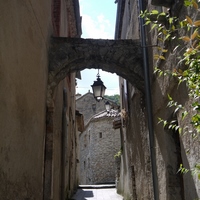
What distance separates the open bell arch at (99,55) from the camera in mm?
5953

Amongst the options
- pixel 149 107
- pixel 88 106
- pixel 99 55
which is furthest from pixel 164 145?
pixel 88 106

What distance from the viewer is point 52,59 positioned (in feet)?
19.4

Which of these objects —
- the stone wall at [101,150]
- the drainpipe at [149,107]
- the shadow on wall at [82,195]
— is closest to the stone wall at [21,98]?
the drainpipe at [149,107]

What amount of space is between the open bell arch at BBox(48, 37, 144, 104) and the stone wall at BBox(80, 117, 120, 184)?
1753cm

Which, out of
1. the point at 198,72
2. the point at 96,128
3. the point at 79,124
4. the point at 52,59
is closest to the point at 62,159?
the point at 52,59

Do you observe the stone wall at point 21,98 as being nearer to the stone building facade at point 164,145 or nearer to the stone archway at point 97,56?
the stone archway at point 97,56

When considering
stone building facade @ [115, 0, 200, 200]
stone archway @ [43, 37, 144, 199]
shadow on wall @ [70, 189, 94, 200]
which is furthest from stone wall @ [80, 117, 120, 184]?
stone archway @ [43, 37, 144, 199]

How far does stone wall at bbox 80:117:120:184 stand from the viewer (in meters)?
22.7

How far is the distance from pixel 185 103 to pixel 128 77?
2722mm

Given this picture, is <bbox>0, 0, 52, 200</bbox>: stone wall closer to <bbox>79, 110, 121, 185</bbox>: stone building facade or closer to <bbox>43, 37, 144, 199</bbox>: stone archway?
<bbox>43, 37, 144, 199</bbox>: stone archway

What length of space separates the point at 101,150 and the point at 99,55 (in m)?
18.1

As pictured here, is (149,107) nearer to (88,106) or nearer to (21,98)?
(21,98)

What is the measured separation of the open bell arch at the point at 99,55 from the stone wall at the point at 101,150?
17534 mm

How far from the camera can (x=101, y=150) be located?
23375 millimetres
